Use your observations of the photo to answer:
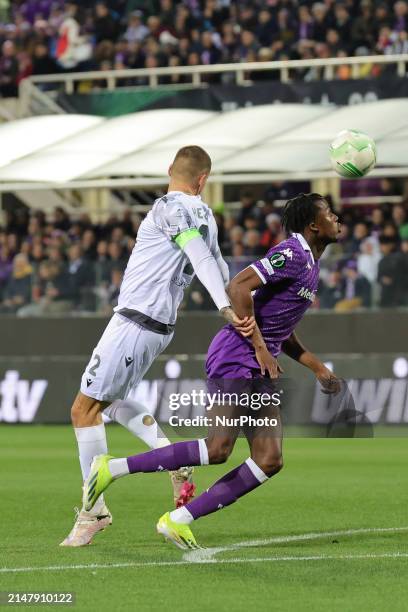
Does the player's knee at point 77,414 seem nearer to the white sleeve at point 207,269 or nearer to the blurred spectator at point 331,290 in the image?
the white sleeve at point 207,269

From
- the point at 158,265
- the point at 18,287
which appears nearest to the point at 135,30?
the point at 18,287

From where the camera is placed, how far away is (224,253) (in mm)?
20188

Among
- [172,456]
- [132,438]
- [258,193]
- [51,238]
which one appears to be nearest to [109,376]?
[172,456]

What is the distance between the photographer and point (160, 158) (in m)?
21.6

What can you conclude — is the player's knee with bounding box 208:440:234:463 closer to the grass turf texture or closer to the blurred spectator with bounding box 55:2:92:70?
the grass turf texture

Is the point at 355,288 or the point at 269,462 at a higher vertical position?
the point at 269,462

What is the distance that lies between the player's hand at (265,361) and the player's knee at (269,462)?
1.50 ft

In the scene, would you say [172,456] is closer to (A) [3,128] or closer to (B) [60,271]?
(B) [60,271]

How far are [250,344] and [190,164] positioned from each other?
119 centimetres

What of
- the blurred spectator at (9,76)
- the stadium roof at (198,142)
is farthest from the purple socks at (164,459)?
the blurred spectator at (9,76)

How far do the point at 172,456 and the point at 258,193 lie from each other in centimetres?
1646

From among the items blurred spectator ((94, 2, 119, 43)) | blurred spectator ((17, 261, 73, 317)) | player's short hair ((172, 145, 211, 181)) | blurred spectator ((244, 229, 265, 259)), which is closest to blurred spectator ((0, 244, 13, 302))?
blurred spectator ((17, 261, 73, 317))

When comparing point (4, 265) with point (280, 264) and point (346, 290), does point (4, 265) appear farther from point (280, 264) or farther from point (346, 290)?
point (280, 264)

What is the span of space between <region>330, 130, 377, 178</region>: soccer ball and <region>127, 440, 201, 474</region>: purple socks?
5160 mm
